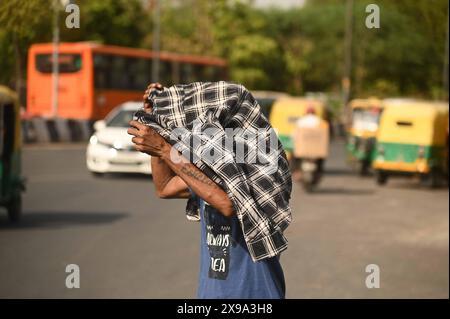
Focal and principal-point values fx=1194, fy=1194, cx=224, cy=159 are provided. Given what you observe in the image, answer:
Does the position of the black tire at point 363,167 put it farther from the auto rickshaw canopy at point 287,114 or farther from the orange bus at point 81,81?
the orange bus at point 81,81

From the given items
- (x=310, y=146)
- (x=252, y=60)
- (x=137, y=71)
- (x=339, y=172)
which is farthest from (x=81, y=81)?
(x=252, y=60)

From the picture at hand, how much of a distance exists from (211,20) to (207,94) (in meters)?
61.0

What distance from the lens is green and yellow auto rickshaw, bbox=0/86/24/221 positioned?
13727mm

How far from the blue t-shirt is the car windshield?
60.7 feet

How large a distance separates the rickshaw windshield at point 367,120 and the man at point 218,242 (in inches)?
896

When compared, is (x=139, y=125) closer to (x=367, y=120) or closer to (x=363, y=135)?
(x=363, y=135)

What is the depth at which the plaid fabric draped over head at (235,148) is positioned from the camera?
413 cm

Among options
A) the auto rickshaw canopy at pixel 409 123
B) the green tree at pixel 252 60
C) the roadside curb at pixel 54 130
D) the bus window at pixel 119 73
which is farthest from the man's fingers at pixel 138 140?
the green tree at pixel 252 60

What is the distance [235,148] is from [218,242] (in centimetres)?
38

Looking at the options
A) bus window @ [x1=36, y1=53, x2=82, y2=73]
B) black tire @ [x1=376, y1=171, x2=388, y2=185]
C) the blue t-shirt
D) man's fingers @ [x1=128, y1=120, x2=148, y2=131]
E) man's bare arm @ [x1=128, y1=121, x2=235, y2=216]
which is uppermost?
man's fingers @ [x1=128, y1=120, x2=148, y2=131]

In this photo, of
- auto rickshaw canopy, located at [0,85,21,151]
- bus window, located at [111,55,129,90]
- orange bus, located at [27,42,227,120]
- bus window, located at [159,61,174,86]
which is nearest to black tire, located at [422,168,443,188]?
auto rickshaw canopy, located at [0,85,21,151]

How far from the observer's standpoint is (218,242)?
4309mm

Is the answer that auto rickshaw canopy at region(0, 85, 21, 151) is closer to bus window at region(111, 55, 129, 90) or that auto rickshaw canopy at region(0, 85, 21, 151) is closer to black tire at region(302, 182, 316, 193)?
black tire at region(302, 182, 316, 193)

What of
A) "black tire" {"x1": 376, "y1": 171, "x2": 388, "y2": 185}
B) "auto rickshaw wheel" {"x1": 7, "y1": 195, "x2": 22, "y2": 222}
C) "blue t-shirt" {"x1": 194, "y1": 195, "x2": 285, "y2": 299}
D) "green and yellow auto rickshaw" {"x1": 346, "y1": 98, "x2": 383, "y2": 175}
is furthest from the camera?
"green and yellow auto rickshaw" {"x1": 346, "y1": 98, "x2": 383, "y2": 175}
